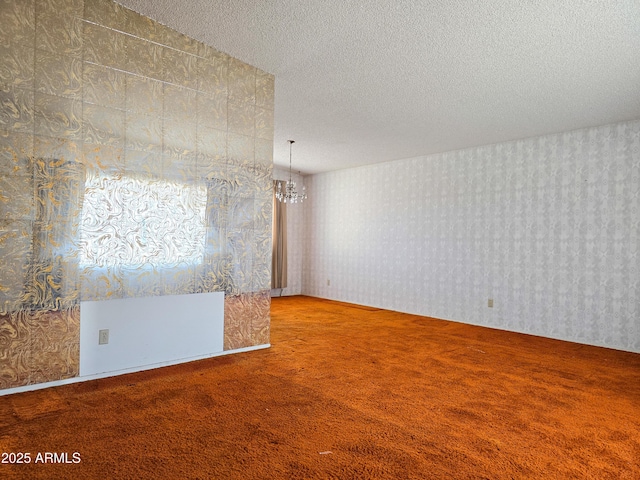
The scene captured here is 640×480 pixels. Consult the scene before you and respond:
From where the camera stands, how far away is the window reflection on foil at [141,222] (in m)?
3.01

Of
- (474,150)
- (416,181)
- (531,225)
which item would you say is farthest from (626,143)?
(416,181)

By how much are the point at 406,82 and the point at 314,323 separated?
3443 mm

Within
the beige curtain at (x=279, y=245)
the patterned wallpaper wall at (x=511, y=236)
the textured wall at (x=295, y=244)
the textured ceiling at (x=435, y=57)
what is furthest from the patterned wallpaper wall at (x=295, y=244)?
the textured ceiling at (x=435, y=57)

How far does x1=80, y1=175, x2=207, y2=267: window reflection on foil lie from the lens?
301cm

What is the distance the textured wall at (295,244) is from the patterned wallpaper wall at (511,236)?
1.26m

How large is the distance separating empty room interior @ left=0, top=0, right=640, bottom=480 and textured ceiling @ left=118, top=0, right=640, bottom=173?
0.08ft

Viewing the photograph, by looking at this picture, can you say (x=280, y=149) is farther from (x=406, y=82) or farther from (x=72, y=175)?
(x=72, y=175)

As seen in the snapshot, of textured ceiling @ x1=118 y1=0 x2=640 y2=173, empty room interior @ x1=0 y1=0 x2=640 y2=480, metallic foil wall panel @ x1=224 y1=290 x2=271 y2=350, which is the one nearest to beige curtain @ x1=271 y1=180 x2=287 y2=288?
empty room interior @ x1=0 y1=0 x2=640 y2=480

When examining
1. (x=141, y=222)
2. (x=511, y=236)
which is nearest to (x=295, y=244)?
(x=511, y=236)

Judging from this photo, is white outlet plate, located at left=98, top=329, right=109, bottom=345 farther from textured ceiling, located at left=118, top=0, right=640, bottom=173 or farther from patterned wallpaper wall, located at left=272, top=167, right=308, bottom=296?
patterned wallpaper wall, located at left=272, top=167, right=308, bottom=296

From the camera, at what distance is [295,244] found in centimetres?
912

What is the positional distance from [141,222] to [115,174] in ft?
1.40

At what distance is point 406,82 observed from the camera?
3.99 meters

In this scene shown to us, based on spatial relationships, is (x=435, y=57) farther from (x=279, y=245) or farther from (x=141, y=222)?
(x=279, y=245)
